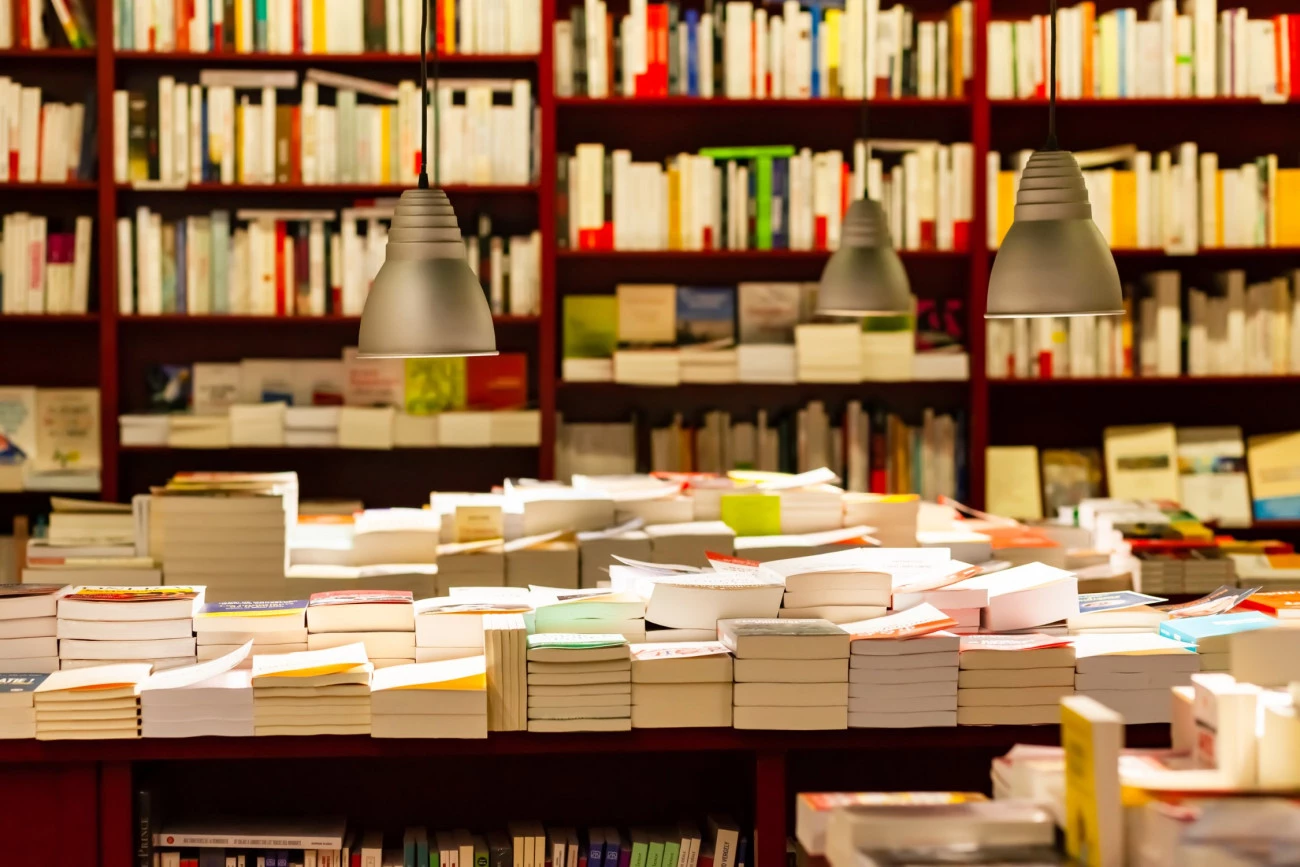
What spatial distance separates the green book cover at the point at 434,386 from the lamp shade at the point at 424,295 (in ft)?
7.15

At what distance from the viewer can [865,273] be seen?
4.27 metres

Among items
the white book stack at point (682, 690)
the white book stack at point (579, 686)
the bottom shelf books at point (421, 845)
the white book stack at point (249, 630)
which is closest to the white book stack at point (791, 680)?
the white book stack at point (682, 690)

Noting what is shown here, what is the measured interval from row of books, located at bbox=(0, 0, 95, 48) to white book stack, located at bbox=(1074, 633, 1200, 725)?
3.80 metres

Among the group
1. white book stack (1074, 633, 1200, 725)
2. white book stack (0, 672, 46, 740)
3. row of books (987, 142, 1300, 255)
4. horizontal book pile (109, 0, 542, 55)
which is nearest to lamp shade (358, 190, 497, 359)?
white book stack (0, 672, 46, 740)

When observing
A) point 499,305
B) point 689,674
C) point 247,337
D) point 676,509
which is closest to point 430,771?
point 689,674

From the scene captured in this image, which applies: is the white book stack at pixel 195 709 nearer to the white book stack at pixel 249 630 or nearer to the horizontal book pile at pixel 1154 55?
the white book stack at pixel 249 630

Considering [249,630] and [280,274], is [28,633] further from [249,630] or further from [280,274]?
[280,274]

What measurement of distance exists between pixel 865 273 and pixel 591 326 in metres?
1.26

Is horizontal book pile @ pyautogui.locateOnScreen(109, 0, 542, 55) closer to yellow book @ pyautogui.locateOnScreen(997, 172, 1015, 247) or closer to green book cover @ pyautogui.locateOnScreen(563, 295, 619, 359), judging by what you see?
green book cover @ pyautogui.locateOnScreen(563, 295, 619, 359)

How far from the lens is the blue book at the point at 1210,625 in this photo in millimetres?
2830

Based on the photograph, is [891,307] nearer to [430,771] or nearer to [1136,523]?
[1136,523]

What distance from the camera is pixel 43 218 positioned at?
492 centimetres

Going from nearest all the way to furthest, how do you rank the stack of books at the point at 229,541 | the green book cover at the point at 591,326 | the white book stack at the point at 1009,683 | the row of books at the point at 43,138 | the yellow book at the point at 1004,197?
the white book stack at the point at 1009,683
the stack of books at the point at 229,541
the row of books at the point at 43,138
the yellow book at the point at 1004,197
the green book cover at the point at 591,326

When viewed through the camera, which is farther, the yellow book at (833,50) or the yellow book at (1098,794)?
the yellow book at (833,50)
